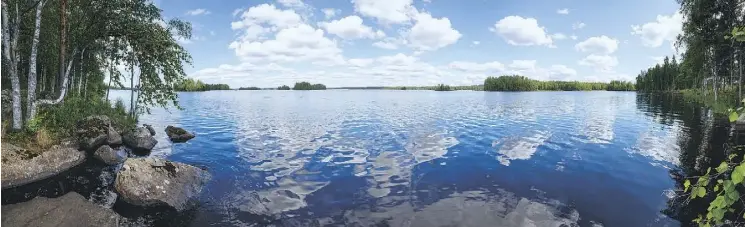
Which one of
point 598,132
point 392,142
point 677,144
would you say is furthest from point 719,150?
point 392,142

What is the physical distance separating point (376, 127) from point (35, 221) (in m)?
28.7

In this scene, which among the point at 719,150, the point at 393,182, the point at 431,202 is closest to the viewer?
the point at 431,202

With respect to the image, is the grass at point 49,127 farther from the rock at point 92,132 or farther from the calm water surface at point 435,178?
the calm water surface at point 435,178

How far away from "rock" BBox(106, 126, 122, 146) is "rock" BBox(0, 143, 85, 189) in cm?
419

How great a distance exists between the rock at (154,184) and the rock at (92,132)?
9852 millimetres

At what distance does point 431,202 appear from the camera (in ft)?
48.7

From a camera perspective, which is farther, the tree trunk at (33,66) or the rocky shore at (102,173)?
the tree trunk at (33,66)

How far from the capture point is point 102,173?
62.1ft

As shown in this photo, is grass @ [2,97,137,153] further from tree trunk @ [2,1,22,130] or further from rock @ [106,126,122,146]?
rock @ [106,126,122,146]

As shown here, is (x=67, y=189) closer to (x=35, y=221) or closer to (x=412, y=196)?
(x=35, y=221)

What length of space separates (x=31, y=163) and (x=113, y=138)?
7307 millimetres

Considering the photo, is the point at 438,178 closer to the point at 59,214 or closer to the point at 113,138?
the point at 59,214

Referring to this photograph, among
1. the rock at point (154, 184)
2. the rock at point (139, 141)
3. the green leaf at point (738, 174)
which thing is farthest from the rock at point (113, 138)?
the green leaf at point (738, 174)

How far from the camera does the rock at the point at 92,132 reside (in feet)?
74.7
